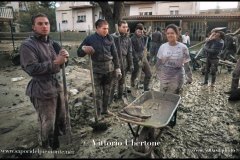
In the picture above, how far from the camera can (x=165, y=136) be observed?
4.34 m

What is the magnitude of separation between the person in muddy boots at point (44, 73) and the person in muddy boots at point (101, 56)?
3.25 feet

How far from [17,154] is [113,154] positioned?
1.65 m

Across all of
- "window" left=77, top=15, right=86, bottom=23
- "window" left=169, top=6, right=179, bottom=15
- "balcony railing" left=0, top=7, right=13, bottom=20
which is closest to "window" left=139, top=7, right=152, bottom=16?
"window" left=169, top=6, right=179, bottom=15

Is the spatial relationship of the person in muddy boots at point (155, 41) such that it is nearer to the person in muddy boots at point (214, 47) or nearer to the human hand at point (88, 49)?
the person in muddy boots at point (214, 47)

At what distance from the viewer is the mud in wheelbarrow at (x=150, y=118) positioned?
10.7ft

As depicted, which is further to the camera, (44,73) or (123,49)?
(123,49)

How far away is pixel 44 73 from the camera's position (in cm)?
331

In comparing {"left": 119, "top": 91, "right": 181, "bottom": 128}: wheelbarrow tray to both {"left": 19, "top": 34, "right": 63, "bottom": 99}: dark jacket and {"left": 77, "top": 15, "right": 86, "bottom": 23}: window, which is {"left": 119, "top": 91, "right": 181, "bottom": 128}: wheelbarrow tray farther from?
{"left": 77, "top": 15, "right": 86, "bottom": 23}: window

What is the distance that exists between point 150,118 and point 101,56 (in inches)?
72.3

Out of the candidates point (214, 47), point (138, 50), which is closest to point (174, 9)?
point (214, 47)

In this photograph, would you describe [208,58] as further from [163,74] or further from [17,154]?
[17,154]

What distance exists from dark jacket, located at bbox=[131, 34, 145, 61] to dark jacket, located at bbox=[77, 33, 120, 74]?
1.74 meters

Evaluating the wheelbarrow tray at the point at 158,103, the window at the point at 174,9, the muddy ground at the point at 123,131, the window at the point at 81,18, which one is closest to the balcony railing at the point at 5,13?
the muddy ground at the point at 123,131

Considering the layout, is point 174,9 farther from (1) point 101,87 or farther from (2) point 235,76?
(1) point 101,87
